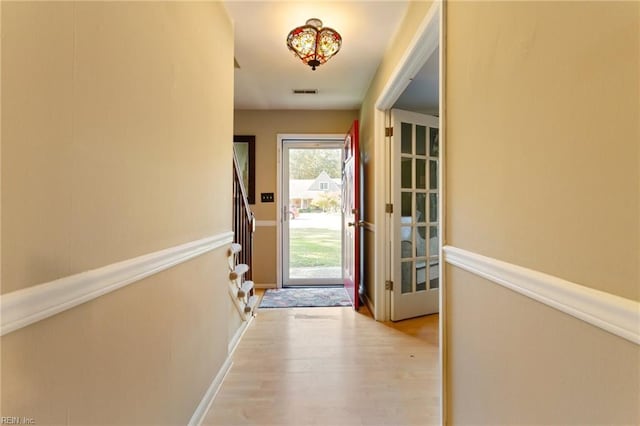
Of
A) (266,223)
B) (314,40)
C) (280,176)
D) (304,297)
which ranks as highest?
(314,40)

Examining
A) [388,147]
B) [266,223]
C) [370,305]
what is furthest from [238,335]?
[388,147]

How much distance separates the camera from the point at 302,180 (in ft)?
13.3

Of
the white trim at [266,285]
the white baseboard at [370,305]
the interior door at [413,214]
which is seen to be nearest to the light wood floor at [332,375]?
the white baseboard at [370,305]

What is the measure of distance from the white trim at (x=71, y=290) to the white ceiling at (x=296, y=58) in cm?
165

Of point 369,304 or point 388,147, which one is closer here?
point 388,147

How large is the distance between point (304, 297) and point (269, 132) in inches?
82.8

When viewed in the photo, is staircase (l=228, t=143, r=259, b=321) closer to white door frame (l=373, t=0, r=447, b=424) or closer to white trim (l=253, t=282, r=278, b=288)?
white trim (l=253, t=282, r=278, b=288)

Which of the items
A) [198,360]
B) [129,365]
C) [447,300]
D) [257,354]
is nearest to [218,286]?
[198,360]

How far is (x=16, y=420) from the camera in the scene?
57 centimetres

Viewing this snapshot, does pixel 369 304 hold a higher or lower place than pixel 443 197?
lower

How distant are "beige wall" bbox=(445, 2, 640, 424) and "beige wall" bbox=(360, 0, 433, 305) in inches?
28.5

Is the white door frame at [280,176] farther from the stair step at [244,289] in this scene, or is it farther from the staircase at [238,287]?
the stair step at [244,289]

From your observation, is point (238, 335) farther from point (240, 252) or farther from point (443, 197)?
point (443, 197)

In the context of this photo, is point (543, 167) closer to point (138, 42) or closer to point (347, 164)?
point (138, 42)
